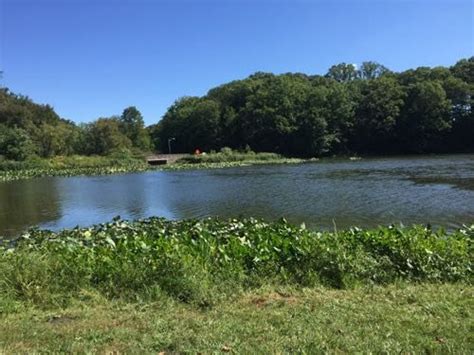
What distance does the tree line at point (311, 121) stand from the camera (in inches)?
3425

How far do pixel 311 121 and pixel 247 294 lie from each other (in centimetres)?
8691

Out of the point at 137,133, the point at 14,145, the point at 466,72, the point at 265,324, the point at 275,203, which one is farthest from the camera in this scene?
the point at 137,133

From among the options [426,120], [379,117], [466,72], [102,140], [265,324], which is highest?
[466,72]

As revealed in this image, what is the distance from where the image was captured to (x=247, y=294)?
6.62m

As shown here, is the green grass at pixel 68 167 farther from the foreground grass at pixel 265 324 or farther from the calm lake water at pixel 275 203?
the foreground grass at pixel 265 324

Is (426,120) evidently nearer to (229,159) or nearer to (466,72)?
(466,72)

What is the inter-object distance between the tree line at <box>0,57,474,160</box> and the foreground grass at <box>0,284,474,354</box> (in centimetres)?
8038

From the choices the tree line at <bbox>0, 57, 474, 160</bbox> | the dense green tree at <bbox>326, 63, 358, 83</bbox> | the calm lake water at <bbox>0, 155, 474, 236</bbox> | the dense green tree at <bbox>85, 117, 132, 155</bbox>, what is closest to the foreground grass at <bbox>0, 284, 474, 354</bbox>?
the calm lake water at <bbox>0, 155, 474, 236</bbox>

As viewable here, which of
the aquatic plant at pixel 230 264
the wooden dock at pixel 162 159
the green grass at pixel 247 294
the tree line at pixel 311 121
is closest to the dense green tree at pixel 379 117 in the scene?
the tree line at pixel 311 121

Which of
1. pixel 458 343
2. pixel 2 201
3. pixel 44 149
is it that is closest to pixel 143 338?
pixel 458 343

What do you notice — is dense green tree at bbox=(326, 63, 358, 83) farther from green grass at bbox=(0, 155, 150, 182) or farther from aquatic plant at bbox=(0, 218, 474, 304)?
aquatic plant at bbox=(0, 218, 474, 304)

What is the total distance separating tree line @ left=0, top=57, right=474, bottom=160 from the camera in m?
87.0

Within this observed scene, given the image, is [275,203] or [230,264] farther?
[275,203]

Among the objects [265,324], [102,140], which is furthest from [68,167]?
[265,324]
